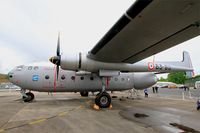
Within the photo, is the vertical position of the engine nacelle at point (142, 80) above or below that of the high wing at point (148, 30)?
below

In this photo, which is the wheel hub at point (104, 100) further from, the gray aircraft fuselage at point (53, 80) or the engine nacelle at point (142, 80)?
the engine nacelle at point (142, 80)

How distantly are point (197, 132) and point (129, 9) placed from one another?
16.0 feet

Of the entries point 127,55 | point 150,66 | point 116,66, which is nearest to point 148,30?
point 127,55

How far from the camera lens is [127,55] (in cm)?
1090

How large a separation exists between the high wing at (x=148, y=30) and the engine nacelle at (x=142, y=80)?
544cm

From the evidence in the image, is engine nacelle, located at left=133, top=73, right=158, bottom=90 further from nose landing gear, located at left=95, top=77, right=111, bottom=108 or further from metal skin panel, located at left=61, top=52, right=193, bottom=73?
nose landing gear, located at left=95, top=77, right=111, bottom=108

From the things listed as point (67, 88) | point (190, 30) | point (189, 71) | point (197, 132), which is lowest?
Result: point (197, 132)

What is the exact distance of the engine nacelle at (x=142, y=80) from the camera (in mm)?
16594

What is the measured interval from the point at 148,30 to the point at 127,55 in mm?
3751

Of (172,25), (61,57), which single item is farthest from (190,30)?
(61,57)

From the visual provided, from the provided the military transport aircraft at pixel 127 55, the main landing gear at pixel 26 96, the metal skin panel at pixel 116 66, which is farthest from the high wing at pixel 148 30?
the main landing gear at pixel 26 96

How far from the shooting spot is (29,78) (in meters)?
13.9

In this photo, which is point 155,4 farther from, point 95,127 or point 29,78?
point 29,78

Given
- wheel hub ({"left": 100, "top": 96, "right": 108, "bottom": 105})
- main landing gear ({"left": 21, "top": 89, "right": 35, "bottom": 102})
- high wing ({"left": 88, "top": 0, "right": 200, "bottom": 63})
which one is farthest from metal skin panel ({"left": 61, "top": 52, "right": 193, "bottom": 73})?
main landing gear ({"left": 21, "top": 89, "right": 35, "bottom": 102})
